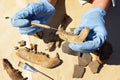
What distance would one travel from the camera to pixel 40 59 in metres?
2.59

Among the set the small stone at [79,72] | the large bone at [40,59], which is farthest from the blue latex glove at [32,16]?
the small stone at [79,72]

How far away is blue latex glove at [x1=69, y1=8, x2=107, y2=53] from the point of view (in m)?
2.19

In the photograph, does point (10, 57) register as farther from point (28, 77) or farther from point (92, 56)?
point (92, 56)

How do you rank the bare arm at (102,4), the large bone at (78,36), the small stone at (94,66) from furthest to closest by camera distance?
the small stone at (94,66) → the bare arm at (102,4) → the large bone at (78,36)

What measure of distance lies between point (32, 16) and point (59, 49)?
326 millimetres

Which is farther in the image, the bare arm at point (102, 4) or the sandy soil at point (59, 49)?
the sandy soil at point (59, 49)

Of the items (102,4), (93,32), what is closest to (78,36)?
(93,32)

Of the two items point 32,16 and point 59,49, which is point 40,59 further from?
point 32,16

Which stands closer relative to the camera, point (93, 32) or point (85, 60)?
point (93, 32)

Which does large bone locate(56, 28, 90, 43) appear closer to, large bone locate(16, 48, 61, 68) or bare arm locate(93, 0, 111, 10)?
bare arm locate(93, 0, 111, 10)

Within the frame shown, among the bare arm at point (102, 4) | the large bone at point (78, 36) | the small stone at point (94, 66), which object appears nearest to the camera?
the large bone at point (78, 36)

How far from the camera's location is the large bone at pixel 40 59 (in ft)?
8.43

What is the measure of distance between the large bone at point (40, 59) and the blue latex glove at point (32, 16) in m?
0.18

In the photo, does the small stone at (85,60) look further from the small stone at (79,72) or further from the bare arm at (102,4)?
the bare arm at (102,4)
